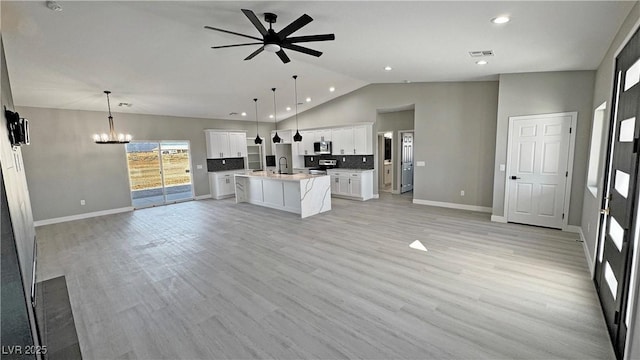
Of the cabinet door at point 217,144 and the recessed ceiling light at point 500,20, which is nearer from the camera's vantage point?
the recessed ceiling light at point 500,20

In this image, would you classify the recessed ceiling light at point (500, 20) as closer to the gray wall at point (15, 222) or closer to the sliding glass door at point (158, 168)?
the gray wall at point (15, 222)

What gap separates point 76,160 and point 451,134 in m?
8.90

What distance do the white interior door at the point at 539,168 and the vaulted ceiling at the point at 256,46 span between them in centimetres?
93

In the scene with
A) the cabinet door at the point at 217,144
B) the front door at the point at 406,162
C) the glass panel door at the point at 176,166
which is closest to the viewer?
the glass panel door at the point at 176,166

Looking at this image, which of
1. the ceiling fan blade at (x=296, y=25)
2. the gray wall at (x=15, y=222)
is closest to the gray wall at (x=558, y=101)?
the ceiling fan blade at (x=296, y=25)

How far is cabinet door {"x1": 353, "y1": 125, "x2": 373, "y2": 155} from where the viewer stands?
302 inches

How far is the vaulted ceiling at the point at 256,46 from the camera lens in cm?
279

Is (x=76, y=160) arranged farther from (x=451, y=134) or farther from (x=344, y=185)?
(x=451, y=134)

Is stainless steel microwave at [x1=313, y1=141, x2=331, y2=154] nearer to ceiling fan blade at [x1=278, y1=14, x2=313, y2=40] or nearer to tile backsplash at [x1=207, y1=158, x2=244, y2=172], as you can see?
tile backsplash at [x1=207, y1=158, x2=244, y2=172]

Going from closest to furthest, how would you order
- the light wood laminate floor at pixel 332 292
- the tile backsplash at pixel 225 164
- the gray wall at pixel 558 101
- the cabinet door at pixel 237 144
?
1. the light wood laminate floor at pixel 332 292
2. the gray wall at pixel 558 101
3. the tile backsplash at pixel 225 164
4. the cabinet door at pixel 237 144

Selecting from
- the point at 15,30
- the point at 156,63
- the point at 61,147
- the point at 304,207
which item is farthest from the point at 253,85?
the point at 61,147

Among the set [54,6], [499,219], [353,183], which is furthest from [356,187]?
[54,6]

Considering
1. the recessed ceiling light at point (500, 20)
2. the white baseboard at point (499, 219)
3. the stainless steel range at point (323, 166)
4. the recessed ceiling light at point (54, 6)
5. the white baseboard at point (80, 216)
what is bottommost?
the white baseboard at point (499, 219)

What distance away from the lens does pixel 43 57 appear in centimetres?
366
